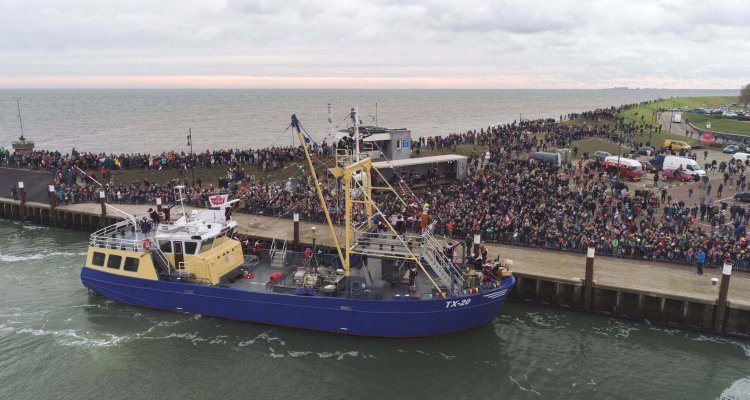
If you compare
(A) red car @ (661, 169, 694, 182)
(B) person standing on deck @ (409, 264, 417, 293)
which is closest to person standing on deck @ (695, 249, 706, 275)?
(B) person standing on deck @ (409, 264, 417, 293)

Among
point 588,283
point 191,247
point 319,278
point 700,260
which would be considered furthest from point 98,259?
point 700,260

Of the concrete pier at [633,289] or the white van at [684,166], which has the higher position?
the white van at [684,166]

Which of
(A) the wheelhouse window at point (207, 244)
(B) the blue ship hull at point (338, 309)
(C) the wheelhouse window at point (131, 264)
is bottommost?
(B) the blue ship hull at point (338, 309)

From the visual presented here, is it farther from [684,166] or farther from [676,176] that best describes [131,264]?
[684,166]

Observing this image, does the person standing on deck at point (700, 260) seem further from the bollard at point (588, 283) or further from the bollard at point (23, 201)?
the bollard at point (23, 201)

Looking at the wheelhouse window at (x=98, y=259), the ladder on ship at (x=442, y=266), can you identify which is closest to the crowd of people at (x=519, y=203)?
the ladder on ship at (x=442, y=266)

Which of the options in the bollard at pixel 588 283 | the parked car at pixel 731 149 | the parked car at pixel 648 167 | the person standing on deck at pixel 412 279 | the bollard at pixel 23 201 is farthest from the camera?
the parked car at pixel 731 149

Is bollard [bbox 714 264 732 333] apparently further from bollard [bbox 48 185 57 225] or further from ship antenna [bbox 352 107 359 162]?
bollard [bbox 48 185 57 225]

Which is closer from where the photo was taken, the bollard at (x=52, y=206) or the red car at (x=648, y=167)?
the bollard at (x=52, y=206)
